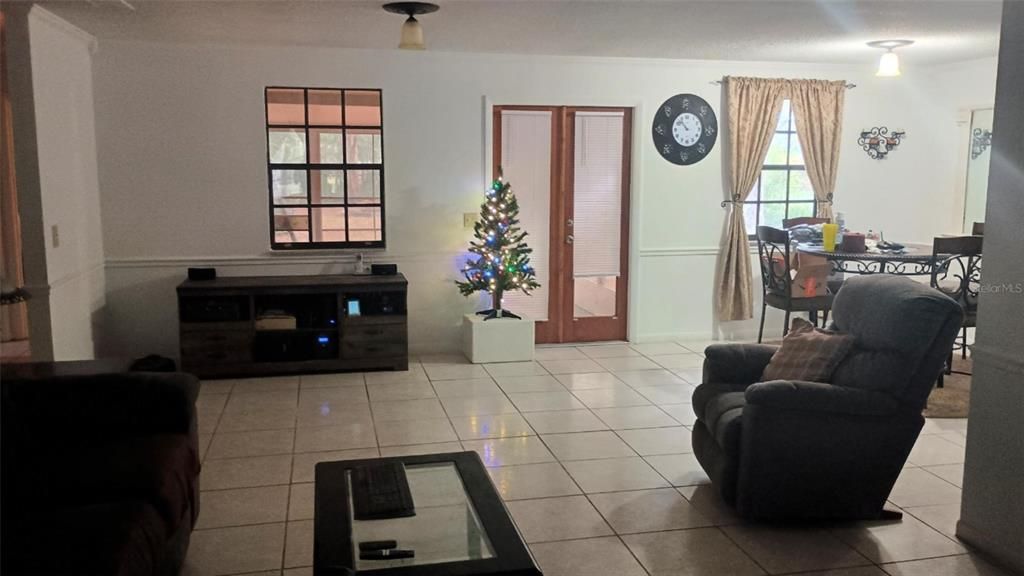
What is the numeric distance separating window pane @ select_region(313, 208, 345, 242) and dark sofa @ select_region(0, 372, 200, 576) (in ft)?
10.4

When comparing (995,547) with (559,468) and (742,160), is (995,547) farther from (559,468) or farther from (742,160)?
(742,160)

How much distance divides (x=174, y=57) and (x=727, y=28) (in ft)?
12.4

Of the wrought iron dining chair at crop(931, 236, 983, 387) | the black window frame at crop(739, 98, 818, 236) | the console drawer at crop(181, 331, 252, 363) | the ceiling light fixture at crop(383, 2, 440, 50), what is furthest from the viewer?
the black window frame at crop(739, 98, 818, 236)

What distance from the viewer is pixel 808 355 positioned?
353 centimetres

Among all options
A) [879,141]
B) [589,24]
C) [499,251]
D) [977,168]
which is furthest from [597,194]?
[977,168]

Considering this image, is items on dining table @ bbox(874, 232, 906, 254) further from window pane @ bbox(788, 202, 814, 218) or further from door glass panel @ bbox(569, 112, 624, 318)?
door glass panel @ bbox(569, 112, 624, 318)

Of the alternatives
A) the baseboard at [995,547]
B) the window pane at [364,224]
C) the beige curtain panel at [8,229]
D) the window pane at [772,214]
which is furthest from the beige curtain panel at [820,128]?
the beige curtain panel at [8,229]

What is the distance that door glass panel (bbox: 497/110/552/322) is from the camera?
21.4 feet

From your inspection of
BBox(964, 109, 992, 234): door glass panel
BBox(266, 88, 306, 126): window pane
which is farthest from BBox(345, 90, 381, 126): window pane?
BBox(964, 109, 992, 234): door glass panel

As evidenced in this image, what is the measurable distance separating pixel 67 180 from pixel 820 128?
5.74 metres

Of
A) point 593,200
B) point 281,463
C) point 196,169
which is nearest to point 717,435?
point 281,463

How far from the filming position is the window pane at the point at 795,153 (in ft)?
23.3

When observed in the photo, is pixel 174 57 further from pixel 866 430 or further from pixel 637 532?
pixel 866 430

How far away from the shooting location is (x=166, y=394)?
3096 millimetres
